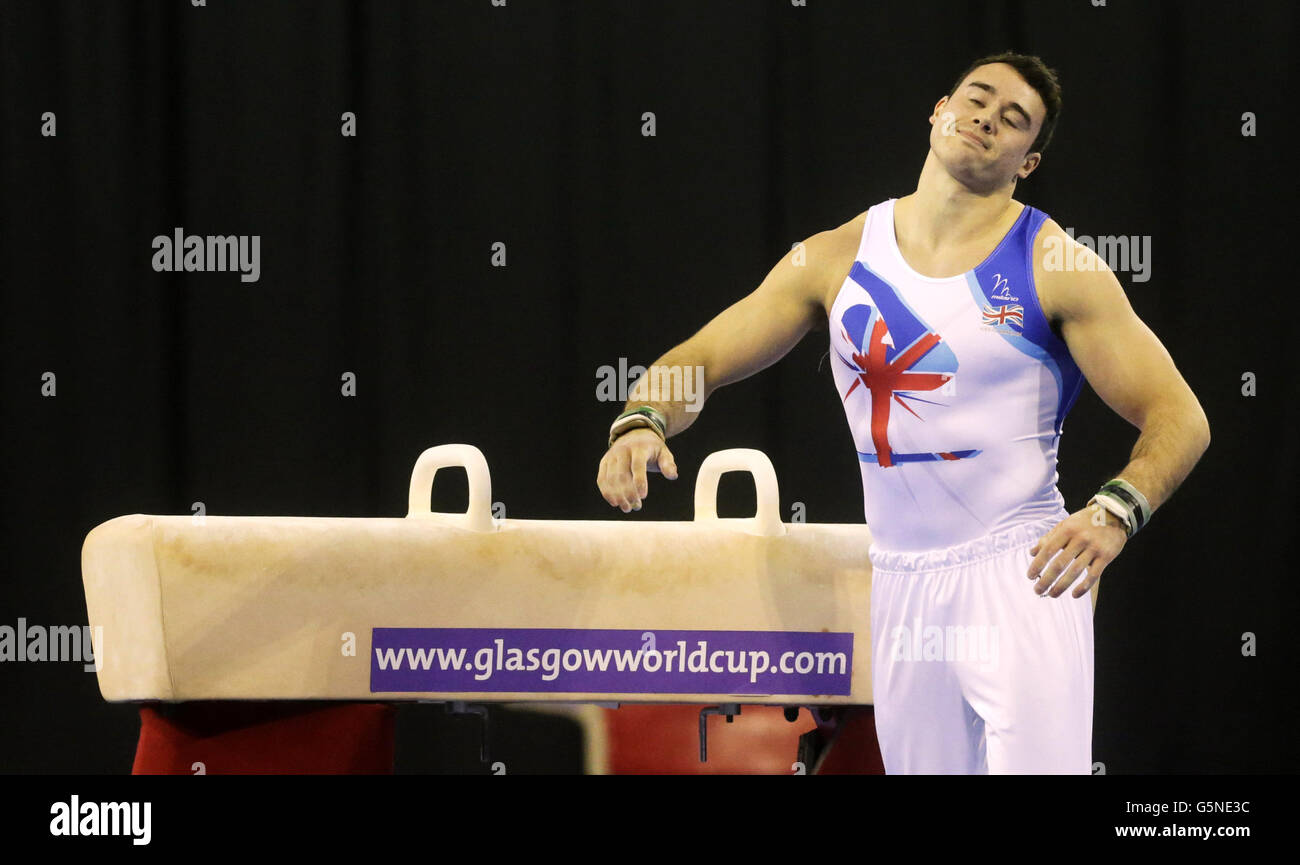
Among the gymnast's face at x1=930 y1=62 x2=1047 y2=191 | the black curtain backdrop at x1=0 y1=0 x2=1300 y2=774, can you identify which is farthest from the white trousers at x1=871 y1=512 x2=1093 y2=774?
the black curtain backdrop at x1=0 y1=0 x2=1300 y2=774

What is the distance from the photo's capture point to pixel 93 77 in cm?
369

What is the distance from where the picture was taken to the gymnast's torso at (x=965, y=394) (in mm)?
2320

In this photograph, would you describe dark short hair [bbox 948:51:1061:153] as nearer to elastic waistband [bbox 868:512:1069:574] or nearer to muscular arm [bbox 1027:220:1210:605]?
muscular arm [bbox 1027:220:1210:605]

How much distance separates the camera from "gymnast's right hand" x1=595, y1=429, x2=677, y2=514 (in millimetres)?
2201

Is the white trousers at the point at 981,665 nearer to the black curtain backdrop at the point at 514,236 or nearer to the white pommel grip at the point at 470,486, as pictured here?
the white pommel grip at the point at 470,486

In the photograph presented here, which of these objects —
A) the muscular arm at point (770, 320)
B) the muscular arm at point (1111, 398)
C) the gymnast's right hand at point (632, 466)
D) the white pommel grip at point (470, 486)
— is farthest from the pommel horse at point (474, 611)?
the muscular arm at point (1111, 398)

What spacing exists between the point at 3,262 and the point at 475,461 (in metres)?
1.94

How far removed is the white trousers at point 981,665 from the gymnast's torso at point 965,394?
0.21ft

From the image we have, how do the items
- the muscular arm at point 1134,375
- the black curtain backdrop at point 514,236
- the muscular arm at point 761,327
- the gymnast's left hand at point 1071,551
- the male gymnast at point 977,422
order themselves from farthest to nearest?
1. the black curtain backdrop at point 514,236
2. the muscular arm at point 761,327
3. the male gymnast at point 977,422
4. the muscular arm at point 1134,375
5. the gymnast's left hand at point 1071,551

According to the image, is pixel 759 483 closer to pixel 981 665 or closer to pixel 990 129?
pixel 981 665

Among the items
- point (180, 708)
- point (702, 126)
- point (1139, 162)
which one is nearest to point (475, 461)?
point (180, 708)

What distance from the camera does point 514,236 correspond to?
368 cm

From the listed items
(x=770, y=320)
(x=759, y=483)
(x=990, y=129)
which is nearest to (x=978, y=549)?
(x=759, y=483)
